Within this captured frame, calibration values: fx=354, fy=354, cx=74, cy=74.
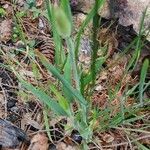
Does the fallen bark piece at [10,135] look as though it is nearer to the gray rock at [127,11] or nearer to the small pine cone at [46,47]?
the small pine cone at [46,47]

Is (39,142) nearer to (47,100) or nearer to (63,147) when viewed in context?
(63,147)

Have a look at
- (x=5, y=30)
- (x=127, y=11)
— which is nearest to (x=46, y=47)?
(x=5, y=30)

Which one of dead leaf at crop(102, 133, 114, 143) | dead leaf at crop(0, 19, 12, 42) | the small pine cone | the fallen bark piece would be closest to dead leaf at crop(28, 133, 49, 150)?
the fallen bark piece

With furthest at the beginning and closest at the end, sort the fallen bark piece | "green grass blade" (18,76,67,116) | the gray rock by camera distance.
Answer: the gray rock, the fallen bark piece, "green grass blade" (18,76,67,116)

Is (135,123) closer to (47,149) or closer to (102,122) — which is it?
(102,122)

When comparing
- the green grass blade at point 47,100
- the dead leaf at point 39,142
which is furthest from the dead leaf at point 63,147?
the green grass blade at point 47,100

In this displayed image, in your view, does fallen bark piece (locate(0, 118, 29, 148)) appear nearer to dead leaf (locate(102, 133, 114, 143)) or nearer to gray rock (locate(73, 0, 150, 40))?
dead leaf (locate(102, 133, 114, 143))
